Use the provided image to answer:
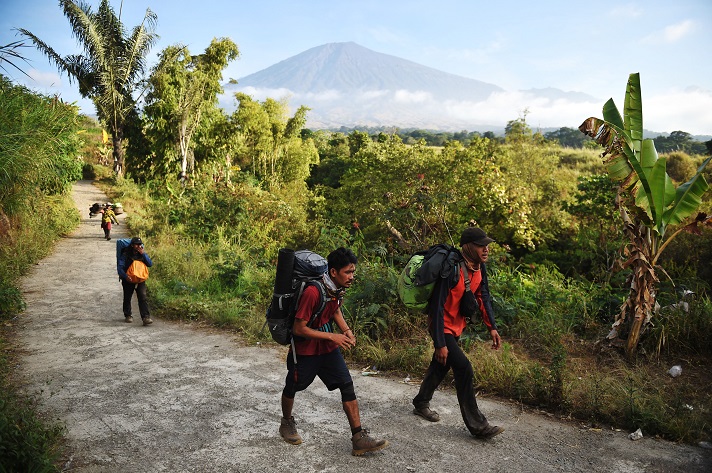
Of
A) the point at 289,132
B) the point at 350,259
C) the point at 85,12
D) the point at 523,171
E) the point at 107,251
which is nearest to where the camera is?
the point at 350,259

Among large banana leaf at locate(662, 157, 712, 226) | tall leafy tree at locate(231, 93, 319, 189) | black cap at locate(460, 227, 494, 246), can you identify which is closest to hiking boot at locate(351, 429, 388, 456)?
black cap at locate(460, 227, 494, 246)

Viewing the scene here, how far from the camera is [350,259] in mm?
3555

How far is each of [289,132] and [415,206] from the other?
24.1m

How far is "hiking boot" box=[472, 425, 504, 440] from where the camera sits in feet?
12.6

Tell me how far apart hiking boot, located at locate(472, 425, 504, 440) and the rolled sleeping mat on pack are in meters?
1.71

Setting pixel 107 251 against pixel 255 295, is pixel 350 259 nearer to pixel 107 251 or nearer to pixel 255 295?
pixel 255 295

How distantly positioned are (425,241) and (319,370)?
5.21 metres

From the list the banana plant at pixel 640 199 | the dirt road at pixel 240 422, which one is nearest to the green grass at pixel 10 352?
the dirt road at pixel 240 422

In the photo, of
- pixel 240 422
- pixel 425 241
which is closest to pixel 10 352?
pixel 240 422

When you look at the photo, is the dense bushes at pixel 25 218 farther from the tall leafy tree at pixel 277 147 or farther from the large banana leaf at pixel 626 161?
the tall leafy tree at pixel 277 147

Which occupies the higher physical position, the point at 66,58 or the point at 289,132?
the point at 66,58

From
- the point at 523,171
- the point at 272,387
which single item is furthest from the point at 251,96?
the point at 272,387

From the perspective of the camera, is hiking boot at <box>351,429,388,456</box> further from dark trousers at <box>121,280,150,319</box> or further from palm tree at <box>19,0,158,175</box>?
palm tree at <box>19,0,158,175</box>

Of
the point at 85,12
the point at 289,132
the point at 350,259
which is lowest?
the point at 350,259
